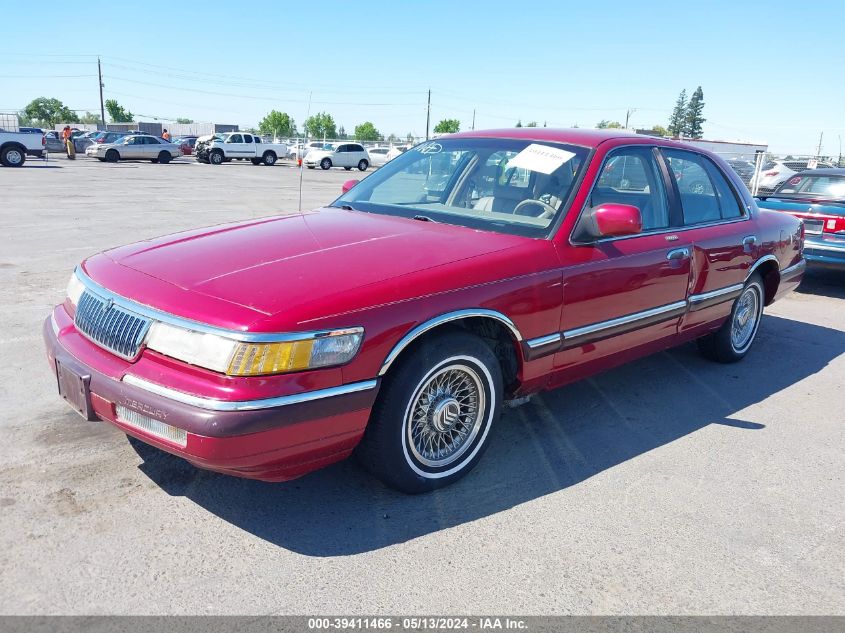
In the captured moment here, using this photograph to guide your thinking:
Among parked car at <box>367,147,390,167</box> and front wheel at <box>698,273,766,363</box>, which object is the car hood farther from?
parked car at <box>367,147,390,167</box>

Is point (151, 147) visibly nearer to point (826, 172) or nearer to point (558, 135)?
point (826, 172)

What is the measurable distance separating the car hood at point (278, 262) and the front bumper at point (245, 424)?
0.34 meters

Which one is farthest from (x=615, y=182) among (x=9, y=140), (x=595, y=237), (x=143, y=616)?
(x=9, y=140)

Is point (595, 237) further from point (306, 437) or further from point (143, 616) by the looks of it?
point (143, 616)

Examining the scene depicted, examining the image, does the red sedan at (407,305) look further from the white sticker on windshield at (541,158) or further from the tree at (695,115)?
the tree at (695,115)

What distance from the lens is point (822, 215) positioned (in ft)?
27.0

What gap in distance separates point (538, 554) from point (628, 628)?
1.61ft

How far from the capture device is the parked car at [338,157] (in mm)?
38844

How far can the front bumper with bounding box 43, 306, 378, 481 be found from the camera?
250 centimetres

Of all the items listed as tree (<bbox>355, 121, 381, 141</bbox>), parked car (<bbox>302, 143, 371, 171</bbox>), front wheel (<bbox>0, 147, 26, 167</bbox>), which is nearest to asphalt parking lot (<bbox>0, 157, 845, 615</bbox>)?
front wheel (<bbox>0, 147, 26, 167</bbox>)

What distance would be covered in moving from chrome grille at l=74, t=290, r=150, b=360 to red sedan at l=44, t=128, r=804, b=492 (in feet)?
0.04

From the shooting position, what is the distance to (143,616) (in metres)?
2.36

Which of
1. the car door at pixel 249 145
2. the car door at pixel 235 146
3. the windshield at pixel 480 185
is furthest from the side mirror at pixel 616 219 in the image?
the car door at pixel 249 145

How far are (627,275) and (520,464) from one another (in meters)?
1.25
